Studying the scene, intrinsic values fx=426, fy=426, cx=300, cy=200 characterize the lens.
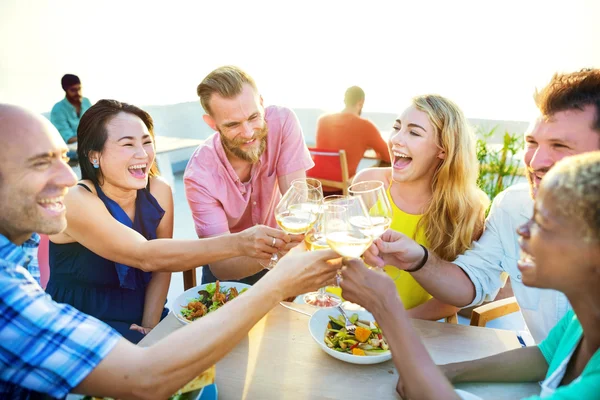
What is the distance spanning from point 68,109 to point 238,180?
170 inches

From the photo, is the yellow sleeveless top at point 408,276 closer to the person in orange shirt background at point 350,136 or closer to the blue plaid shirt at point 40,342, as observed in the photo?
the blue plaid shirt at point 40,342

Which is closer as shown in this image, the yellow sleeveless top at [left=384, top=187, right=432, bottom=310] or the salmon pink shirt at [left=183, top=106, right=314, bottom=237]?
the yellow sleeveless top at [left=384, top=187, right=432, bottom=310]

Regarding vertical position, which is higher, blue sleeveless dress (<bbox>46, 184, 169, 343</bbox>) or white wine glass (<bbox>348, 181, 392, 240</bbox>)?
white wine glass (<bbox>348, 181, 392, 240</bbox>)

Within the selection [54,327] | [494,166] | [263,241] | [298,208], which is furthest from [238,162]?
[494,166]

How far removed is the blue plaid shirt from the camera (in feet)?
3.21

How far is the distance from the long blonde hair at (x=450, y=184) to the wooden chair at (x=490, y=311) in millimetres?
281

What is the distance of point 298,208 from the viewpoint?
165 cm

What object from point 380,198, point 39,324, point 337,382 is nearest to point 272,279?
point 337,382

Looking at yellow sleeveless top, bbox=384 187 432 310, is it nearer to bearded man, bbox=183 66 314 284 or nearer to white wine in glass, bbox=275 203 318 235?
white wine in glass, bbox=275 203 318 235

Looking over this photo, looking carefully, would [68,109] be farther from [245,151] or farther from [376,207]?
[376,207]

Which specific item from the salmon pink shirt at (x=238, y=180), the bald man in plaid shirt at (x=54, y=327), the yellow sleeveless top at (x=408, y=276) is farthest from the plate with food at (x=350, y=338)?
the salmon pink shirt at (x=238, y=180)

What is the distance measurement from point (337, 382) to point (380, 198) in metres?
0.64

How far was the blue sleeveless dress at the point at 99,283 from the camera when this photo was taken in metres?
2.06

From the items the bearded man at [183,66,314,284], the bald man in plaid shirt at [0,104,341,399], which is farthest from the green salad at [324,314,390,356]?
the bearded man at [183,66,314,284]
